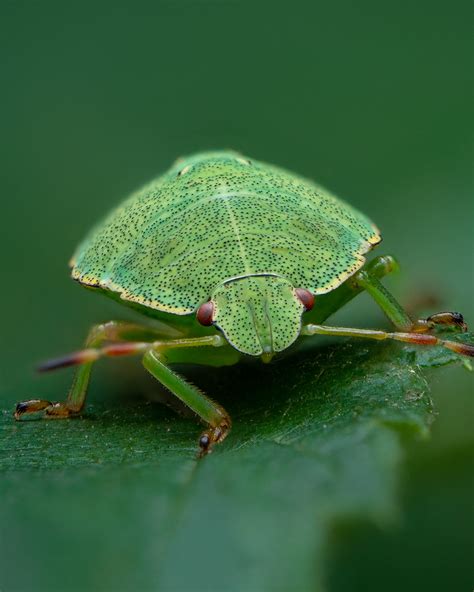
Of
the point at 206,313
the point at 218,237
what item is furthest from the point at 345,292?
the point at 206,313

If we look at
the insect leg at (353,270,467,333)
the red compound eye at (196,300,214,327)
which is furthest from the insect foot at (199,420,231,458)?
the insect leg at (353,270,467,333)

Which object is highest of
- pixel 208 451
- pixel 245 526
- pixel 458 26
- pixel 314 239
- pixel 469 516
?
pixel 458 26

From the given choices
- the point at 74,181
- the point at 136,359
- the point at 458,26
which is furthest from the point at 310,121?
the point at 136,359

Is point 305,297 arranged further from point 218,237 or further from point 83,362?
point 83,362

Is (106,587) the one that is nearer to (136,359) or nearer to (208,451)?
(208,451)

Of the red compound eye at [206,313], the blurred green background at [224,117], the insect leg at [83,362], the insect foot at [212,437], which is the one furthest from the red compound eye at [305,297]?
the blurred green background at [224,117]

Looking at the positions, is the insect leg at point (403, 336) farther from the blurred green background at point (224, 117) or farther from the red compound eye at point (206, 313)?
the blurred green background at point (224, 117)
